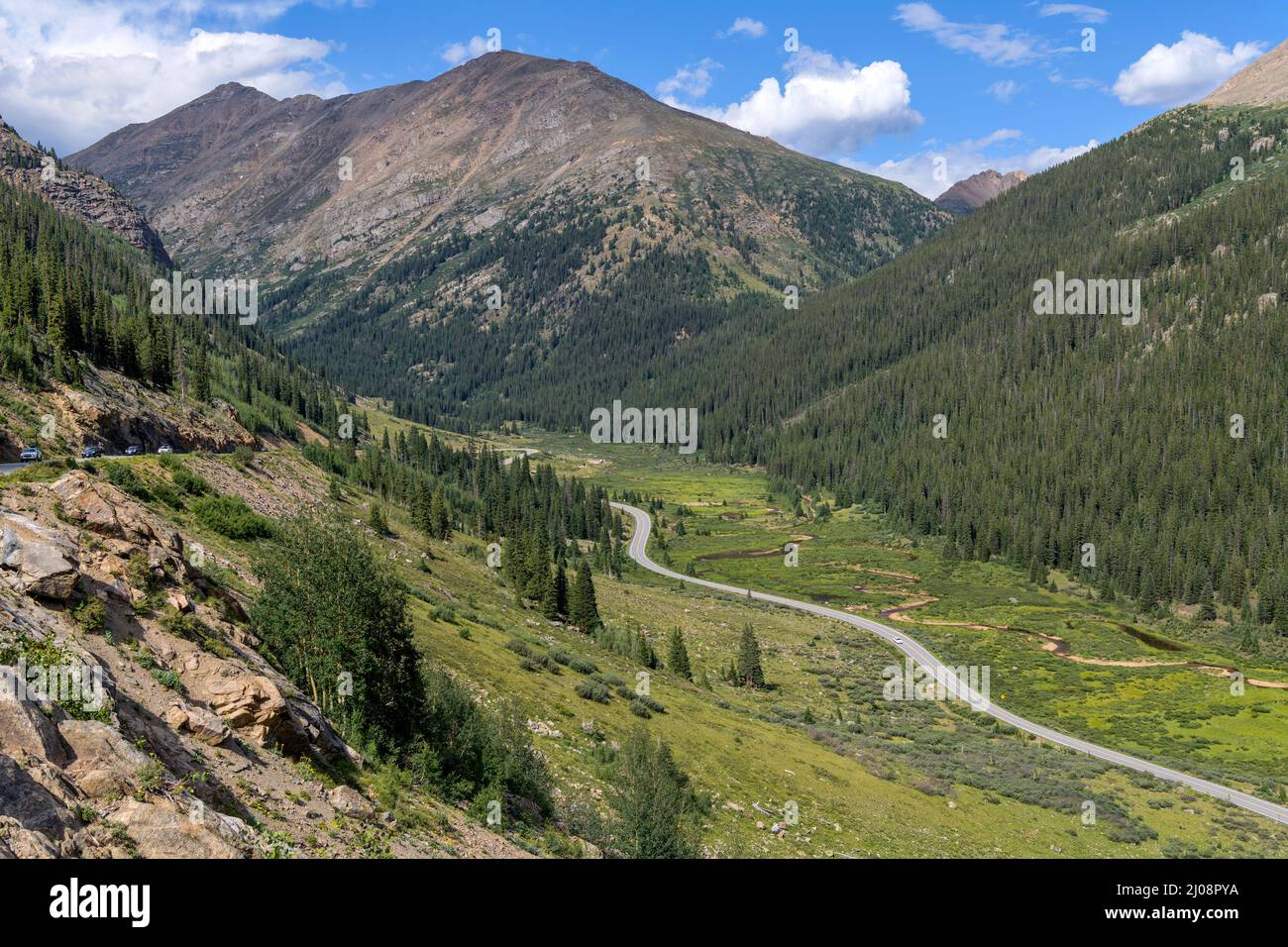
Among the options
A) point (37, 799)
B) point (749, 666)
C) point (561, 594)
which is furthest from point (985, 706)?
point (37, 799)

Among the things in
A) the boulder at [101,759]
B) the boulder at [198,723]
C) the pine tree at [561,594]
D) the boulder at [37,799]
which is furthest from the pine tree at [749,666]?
the boulder at [37,799]

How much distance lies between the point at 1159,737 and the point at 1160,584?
74.2m

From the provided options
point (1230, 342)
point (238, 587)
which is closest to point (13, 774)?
point (238, 587)

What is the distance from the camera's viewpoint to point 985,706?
8112 cm

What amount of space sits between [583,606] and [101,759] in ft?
211

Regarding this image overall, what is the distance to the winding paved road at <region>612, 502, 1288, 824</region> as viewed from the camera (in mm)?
59125

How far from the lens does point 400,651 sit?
87.4ft

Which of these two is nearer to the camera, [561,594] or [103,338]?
[561,594]

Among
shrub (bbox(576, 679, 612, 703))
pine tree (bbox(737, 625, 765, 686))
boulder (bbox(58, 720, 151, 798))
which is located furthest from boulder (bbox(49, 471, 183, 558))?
pine tree (bbox(737, 625, 765, 686))

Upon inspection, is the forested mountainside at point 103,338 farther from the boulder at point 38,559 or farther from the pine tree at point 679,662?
the pine tree at point 679,662

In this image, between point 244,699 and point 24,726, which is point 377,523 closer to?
point 244,699

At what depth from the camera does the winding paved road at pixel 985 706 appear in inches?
2328

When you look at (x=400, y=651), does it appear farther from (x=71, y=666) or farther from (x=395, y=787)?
(x=71, y=666)

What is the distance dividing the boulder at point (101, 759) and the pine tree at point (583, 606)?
207 ft
